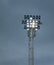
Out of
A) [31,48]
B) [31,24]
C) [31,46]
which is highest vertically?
[31,24]

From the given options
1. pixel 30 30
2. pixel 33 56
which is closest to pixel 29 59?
pixel 33 56

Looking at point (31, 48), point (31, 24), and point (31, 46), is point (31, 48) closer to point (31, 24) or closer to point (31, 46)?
point (31, 46)

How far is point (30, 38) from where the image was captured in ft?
233

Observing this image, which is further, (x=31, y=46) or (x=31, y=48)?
(x=31, y=46)

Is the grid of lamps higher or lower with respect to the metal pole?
higher

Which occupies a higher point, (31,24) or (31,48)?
(31,24)

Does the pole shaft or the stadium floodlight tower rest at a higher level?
the stadium floodlight tower

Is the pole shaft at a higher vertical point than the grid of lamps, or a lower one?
lower

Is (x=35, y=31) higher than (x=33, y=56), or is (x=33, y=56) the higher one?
(x=35, y=31)

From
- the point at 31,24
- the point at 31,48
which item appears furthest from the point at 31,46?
the point at 31,24

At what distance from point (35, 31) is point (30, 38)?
2.13 m

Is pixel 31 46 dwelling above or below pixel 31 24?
below

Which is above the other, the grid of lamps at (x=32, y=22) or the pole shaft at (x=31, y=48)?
the grid of lamps at (x=32, y=22)

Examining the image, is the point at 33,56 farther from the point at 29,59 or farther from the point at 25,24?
the point at 25,24
